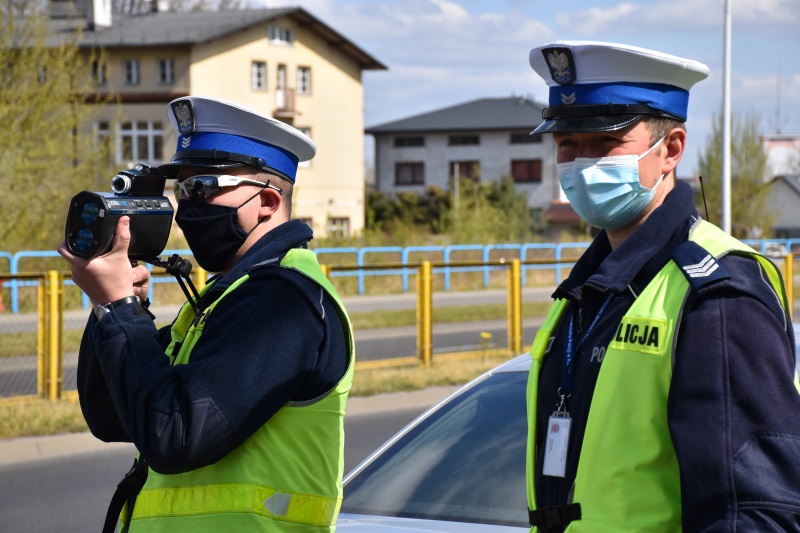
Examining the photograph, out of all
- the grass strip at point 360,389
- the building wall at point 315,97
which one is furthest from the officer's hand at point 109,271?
the building wall at point 315,97

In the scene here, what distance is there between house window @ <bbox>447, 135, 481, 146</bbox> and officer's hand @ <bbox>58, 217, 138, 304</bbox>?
2892 inches

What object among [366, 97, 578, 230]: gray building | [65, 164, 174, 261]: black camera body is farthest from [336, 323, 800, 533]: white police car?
[366, 97, 578, 230]: gray building

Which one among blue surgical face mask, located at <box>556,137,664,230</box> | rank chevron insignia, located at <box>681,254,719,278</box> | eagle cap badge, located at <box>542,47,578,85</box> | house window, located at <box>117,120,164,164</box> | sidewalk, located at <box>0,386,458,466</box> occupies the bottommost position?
sidewalk, located at <box>0,386,458,466</box>

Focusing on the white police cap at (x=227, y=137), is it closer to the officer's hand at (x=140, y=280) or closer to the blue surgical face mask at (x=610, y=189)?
the officer's hand at (x=140, y=280)

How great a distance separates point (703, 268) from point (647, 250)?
0.67 ft

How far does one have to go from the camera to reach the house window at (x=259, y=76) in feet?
161

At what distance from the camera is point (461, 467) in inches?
153

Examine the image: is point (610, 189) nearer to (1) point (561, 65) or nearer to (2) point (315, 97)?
(1) point (561, 65)

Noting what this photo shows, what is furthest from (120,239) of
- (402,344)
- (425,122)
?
(425,122)

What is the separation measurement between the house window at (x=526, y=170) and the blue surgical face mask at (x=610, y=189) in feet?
231

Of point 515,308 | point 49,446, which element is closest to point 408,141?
point 515,308

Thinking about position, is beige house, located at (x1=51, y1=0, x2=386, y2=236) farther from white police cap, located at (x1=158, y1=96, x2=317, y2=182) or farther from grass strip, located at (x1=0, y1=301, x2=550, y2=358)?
white police cap, located at (x1=158, y1=96, x2=317, y2=182)

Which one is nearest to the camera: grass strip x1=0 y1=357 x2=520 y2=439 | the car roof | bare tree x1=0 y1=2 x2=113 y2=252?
the car roof

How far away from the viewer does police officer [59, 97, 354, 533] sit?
235cm
